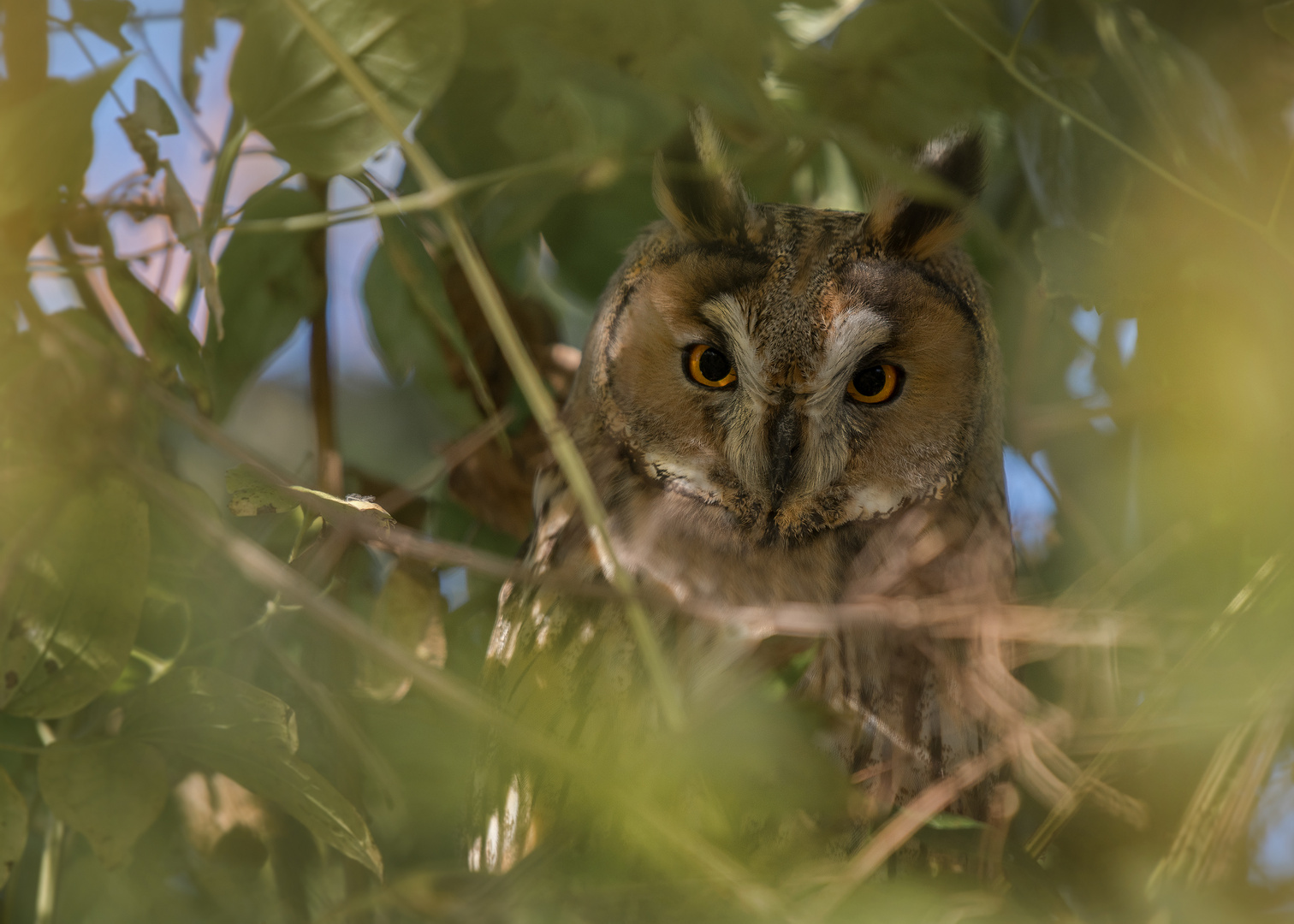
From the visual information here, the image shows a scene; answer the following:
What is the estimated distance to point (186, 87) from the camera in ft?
3.82

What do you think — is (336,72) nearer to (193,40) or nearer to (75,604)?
(193,40)

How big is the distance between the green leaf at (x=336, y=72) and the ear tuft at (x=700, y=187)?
0.34m

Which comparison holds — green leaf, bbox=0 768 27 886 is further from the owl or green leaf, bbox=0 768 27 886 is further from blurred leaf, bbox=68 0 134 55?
blurred leaf, bbox=68 0 134 55

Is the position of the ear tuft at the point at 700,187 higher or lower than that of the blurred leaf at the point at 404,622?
higher

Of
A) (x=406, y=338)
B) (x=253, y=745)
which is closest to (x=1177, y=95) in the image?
(x=406, y=338)

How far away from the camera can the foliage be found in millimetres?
739

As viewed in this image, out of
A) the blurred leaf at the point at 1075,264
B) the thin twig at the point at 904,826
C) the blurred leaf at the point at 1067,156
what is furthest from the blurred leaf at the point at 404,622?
the blurred leaf at the point at 1067,156

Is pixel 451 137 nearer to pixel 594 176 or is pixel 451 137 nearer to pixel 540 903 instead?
pixel 594 176

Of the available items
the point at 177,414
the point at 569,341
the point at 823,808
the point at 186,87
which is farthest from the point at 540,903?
the point at 569,341

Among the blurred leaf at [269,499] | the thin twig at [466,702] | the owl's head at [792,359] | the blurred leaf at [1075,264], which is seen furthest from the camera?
the owl's head at [792,359]

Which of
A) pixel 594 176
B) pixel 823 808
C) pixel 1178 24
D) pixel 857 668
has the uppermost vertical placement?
pixel 594 176

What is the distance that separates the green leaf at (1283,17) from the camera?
1.02 meters

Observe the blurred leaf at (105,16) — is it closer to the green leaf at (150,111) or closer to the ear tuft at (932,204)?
the green leaf at (150,111)

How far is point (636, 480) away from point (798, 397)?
272 mm
